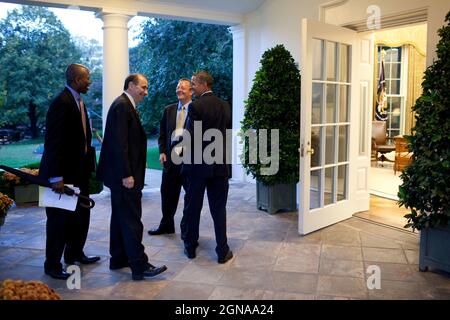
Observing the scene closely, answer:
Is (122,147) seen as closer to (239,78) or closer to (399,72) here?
(239,78)

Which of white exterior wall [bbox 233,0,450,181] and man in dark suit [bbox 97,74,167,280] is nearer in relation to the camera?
man in dark suit [bbox 97,74,167,280]

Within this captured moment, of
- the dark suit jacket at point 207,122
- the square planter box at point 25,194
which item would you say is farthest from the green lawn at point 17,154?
the dark suit jacket at point 207,122

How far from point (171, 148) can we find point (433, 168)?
229 cm

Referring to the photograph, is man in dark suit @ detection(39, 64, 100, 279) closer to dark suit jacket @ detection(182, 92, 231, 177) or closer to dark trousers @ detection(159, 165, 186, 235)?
dark suit jacket @ detection(182, 92, 231, 177)

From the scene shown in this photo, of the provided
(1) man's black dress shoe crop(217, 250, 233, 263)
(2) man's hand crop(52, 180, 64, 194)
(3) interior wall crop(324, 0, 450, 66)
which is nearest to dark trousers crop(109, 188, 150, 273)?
Result: (2) man's hand crop(52, 180, 64, 194)

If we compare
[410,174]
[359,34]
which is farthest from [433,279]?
[359,34]

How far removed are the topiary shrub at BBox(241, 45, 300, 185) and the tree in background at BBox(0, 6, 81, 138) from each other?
614 centimetres

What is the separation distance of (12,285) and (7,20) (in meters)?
8.72

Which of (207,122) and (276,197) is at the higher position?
(207,122)

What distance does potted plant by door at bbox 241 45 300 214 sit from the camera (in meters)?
5.29

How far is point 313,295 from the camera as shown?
3072mm

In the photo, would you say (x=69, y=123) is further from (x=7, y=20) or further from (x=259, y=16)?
(x=7, y=20)

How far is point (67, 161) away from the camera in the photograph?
10.9 feet

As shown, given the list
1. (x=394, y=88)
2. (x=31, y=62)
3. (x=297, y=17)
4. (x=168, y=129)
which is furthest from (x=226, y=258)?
(x=394, y=88)
